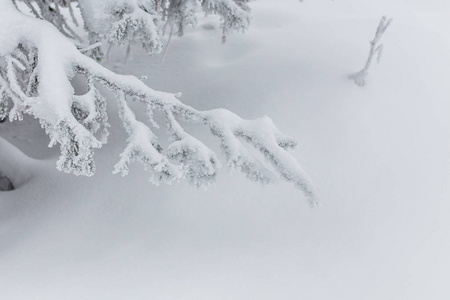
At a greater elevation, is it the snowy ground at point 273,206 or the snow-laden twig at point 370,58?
the snow-laden twig at point 370,58

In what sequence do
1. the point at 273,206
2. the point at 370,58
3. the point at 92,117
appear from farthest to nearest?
1. the point at 370,58
2. the point at 273,206
3. the point at 92,117

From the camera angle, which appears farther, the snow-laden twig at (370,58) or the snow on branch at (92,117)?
the snow-laden twig at (370,58)

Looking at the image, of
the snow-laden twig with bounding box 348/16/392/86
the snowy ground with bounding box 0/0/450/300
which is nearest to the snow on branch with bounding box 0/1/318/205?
the snowy ground with bounding box 0/0/450/300

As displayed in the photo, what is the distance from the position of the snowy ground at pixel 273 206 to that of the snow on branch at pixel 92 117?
884 millimetres

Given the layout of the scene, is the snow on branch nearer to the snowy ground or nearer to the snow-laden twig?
the snowy ground

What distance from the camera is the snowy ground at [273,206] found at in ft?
10.2

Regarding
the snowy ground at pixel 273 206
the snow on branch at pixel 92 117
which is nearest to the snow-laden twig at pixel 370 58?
the snowy ground at pixel 273 206

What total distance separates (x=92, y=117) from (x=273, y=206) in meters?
1.96

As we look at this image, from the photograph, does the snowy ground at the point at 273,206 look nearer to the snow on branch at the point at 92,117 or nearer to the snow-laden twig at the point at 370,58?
the snow-laden twig at the point at 370,58

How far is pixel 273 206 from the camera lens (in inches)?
144

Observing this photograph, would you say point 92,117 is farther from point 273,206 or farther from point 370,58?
point 370,58

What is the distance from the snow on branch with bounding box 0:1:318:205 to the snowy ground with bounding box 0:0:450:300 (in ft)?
2.90

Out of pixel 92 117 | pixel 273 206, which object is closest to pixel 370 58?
pixel 273 206

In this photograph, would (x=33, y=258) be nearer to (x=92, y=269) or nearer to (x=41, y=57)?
(x=92, y=269)
